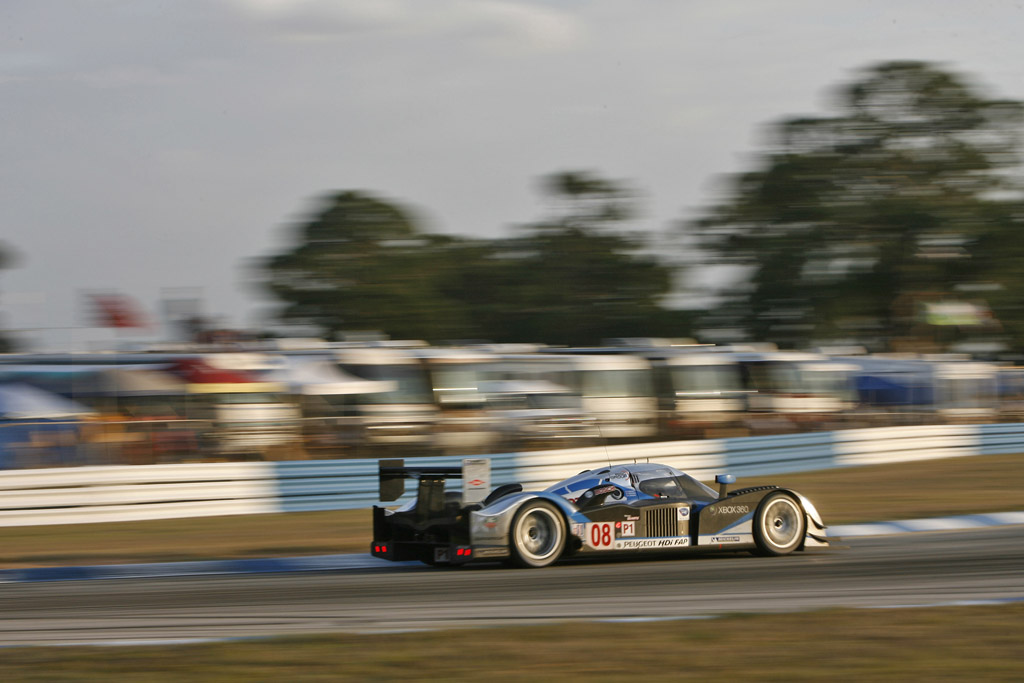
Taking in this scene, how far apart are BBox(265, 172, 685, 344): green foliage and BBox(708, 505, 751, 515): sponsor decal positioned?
47.0m

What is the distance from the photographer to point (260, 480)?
15789mm

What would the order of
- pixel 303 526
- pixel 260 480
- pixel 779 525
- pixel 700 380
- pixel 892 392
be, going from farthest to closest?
pixel 892 392
pixel 700 380
pixel 260 480
pixel 303 526
pixel 779 525

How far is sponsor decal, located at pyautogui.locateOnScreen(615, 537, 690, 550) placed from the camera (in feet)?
32.3

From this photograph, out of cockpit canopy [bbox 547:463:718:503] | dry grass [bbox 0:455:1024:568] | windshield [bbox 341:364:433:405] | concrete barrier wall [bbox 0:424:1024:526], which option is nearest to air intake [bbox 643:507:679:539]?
cockpit canopy [bbox 547:463:718:503]

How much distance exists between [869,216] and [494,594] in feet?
146

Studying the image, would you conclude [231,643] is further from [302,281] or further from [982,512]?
[302,281]

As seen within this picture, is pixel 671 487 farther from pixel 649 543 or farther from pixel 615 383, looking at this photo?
pixel 615 383

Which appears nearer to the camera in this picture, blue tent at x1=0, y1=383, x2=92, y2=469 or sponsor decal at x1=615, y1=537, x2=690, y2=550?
sponsor decal at x1=615, y1=537, x2=690, y2=550

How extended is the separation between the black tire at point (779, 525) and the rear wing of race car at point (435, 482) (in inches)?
101

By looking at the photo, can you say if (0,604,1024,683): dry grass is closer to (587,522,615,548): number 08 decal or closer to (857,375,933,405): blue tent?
(587,522,615,548): number 08 decal

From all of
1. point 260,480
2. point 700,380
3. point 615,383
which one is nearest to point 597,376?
point 615,383

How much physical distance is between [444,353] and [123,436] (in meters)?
11.4

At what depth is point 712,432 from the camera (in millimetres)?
26906

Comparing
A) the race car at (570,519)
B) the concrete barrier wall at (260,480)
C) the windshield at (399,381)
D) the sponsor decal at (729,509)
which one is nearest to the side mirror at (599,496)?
the race car at (570,519)
